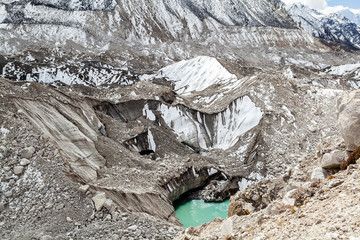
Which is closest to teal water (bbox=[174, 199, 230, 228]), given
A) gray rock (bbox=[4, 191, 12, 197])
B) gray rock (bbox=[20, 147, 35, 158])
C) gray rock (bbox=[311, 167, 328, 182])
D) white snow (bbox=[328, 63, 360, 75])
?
gray rock (bbox=[20, 147, 35, 158])

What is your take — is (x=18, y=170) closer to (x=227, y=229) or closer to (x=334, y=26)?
(x=227, y=229)

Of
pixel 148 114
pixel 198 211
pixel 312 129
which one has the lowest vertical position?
pixel 198 211

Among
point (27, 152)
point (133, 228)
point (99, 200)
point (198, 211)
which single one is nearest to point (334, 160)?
point (133, 228)

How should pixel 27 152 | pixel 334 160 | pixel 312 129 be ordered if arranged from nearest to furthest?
pixel 334 160, pixel 27 152, pixel 312 129

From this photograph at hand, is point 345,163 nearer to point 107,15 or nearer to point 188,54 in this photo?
point 188,54

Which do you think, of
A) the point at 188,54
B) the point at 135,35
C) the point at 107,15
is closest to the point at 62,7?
the point at 107,15

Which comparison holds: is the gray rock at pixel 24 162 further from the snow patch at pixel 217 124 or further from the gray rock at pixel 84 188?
the snow patch at pixel 217 124
